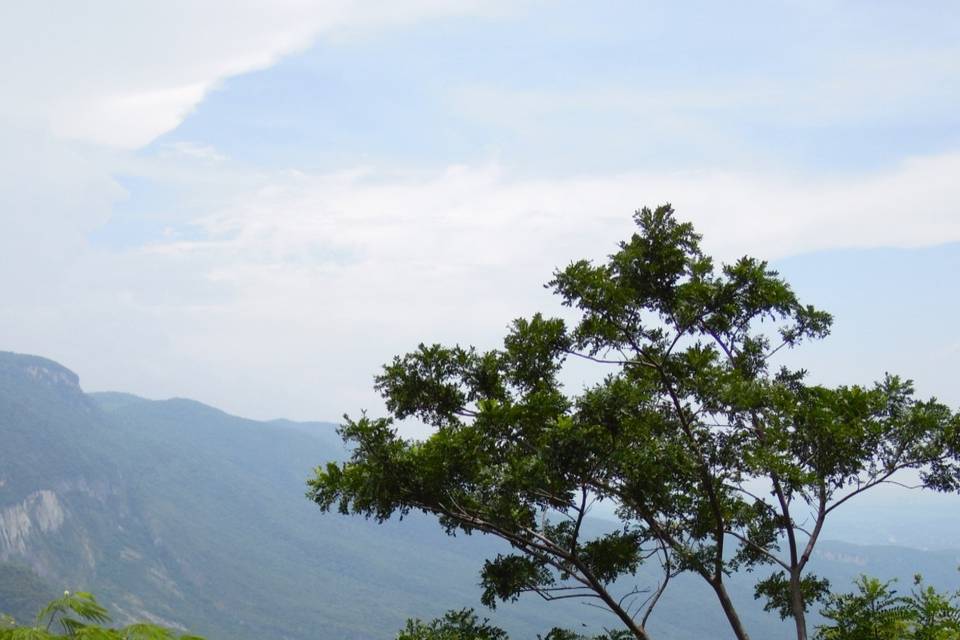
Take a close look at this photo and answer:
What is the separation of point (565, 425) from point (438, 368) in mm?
4202

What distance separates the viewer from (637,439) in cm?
1419

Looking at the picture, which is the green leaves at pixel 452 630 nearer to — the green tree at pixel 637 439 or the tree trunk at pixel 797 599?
the green tree at pixel 637 439

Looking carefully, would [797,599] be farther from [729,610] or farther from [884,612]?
[884,612]

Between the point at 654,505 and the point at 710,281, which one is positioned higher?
the point at 710,281

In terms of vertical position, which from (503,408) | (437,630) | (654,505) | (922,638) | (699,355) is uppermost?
(699,355)

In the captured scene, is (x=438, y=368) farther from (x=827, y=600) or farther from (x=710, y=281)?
(x=827, y=600)

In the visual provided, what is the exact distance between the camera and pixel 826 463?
1419 centimetres

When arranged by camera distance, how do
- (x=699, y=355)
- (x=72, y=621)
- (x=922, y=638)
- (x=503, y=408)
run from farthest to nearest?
(x=699, y=355)
(x=503, y=408)
(x=922, y=638)
(x=72, y=621)

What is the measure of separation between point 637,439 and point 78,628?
364 inches

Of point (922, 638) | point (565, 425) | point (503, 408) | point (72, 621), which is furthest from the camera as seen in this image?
point (503, 408)

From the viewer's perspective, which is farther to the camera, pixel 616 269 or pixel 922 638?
pixel 616 269

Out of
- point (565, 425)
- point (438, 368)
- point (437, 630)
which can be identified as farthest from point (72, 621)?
point (438, 368)

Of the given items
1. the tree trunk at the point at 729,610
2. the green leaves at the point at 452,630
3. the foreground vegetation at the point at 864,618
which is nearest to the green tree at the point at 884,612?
the foreground vegetation at the point at 864,618

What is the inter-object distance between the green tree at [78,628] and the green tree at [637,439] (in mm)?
6563
